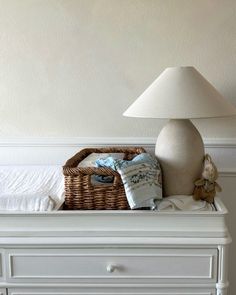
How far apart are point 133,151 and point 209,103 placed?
43 cm

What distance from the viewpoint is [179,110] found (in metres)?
1.24

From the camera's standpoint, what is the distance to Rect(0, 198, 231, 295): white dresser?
3.95 feet

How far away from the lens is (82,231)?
122 cm

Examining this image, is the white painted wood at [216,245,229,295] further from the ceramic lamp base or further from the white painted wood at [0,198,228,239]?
the ceramic lamp base

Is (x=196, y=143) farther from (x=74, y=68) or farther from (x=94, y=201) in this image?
(x=74, y=68)

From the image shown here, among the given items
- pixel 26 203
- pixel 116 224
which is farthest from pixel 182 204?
pixel 26 203

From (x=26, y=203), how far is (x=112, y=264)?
13.6 inches

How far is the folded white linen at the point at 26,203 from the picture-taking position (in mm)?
1242

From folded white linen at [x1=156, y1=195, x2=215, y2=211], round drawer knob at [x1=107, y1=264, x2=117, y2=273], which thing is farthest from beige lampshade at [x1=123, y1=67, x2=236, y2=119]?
round drawer knob at [x1=107, y1=264, x2=117, y2=273]

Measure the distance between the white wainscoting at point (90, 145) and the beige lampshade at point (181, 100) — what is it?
40cm

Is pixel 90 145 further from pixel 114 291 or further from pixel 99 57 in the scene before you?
pixel 114 291

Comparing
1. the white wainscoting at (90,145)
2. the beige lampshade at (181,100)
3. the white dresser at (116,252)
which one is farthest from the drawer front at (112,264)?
the white wainscoting at (90,145)

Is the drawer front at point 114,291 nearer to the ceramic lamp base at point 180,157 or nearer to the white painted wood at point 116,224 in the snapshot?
the white painted wood at point 116,224

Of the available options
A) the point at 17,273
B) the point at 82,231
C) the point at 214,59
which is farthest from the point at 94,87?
the point at 17,273
